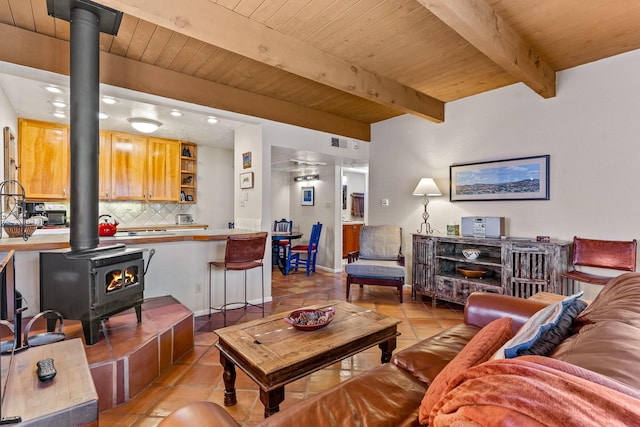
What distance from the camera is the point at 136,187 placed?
482 centimetres

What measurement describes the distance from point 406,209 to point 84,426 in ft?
13.7

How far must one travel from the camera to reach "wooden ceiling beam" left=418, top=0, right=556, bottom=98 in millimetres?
1852

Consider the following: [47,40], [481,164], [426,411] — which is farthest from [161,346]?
[481,164]

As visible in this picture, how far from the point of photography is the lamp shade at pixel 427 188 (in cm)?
404

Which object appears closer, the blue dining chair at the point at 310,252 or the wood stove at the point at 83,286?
the wood stove at the point at 83,286

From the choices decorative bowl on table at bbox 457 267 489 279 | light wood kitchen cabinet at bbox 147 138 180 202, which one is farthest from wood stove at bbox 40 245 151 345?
decorative bowl on table at bbox 457 267 489 279

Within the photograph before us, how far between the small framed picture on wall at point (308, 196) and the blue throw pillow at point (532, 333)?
517 cm

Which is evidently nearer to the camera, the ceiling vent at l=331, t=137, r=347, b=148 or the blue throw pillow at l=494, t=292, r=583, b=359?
the blue throw pillow at l=494, t=292, r=583, b=359

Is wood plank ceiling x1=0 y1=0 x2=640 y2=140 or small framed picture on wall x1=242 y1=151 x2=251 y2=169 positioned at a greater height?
wood plank ceiling x1=0 y1=0 x2=640 y2=140

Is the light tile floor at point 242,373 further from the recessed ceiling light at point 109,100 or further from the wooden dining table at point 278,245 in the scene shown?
the recessed ceiling light at point 109,100

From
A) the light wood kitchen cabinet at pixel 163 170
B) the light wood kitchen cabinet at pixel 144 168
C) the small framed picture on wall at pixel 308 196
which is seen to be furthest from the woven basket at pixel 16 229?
the small framed picture on wall at pixel 308 196

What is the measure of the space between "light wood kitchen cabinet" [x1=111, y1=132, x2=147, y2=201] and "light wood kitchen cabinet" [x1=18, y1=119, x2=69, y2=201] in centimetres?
57

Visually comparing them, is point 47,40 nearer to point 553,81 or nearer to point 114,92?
point 114,92

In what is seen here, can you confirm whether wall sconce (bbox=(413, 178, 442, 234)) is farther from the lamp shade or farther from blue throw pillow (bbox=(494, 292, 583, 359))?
blue throw pillow (bbox=(494, 292, 583, 359))
